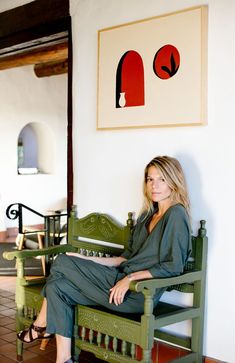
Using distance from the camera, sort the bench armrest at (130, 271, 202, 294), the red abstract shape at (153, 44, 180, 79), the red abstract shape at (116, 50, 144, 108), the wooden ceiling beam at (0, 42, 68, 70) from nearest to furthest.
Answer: the bench armrest at (130, 271, 202, 294)
the red abstract shape at (153, 44, 180, 79)
the red abstract shape at (116, 50, 144, 108)
the wooden ceiling beam at (0, 42, 68, 70)

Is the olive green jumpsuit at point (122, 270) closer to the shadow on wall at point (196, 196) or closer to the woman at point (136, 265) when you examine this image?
the woman at point (136, 265)

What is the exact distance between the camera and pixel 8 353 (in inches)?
145

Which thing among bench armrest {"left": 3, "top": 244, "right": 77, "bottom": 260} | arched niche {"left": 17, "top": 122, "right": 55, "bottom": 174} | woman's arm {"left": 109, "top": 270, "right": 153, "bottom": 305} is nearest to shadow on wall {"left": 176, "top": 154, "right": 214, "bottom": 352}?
woman's arm {"left": 109, "top": 270, "right": 153, "bottom": 305}

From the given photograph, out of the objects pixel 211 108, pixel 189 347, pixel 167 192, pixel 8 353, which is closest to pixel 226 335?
pixel 189 347

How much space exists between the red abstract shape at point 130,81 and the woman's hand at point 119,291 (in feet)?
3.87

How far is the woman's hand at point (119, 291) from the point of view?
287cm

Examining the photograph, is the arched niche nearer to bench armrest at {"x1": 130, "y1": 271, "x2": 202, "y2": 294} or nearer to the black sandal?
the black sandal

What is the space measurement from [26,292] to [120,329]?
94cm

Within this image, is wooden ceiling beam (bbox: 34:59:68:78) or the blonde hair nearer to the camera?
the blonde hair

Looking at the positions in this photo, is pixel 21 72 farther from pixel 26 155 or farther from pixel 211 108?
pixel 211 108

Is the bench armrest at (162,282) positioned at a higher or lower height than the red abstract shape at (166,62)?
lower

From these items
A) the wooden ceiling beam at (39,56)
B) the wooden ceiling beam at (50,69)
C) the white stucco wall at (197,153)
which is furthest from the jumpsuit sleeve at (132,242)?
the wooden ceiling beam at (50,69)

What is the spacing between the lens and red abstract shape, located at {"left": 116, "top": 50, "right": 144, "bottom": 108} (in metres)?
3.40

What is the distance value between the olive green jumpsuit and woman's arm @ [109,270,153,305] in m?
0.05
